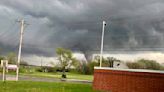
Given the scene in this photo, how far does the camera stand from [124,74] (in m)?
29.5

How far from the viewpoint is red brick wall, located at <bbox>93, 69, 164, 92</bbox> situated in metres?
27.0

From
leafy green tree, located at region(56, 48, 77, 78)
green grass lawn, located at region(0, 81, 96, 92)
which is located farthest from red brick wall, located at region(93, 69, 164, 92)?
leafy green tree, located at region(56, 48, 77, 78)

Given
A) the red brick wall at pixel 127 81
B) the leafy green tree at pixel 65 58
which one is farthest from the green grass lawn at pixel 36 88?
the leafy green tree at pixel 65 58

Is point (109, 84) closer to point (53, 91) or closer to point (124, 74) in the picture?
point (124, 74)

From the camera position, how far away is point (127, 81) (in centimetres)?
2925

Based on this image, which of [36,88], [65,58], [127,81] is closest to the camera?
[127,81]

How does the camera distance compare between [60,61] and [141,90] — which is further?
[60,61]

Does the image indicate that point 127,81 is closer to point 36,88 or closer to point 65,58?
point 36,88

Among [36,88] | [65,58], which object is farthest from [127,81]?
[65,58]

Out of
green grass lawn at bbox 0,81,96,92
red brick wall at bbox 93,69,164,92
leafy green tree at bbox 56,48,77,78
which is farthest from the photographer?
leafy green tree at bbox 56,48,77,78

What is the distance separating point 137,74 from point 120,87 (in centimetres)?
231

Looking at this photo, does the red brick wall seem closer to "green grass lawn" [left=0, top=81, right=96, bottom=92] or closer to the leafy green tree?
"green grass lawn" [left=0, top=81, right=96, bottom=92]

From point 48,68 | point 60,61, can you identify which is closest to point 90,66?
point 60,61

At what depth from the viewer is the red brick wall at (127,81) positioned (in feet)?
88.4
